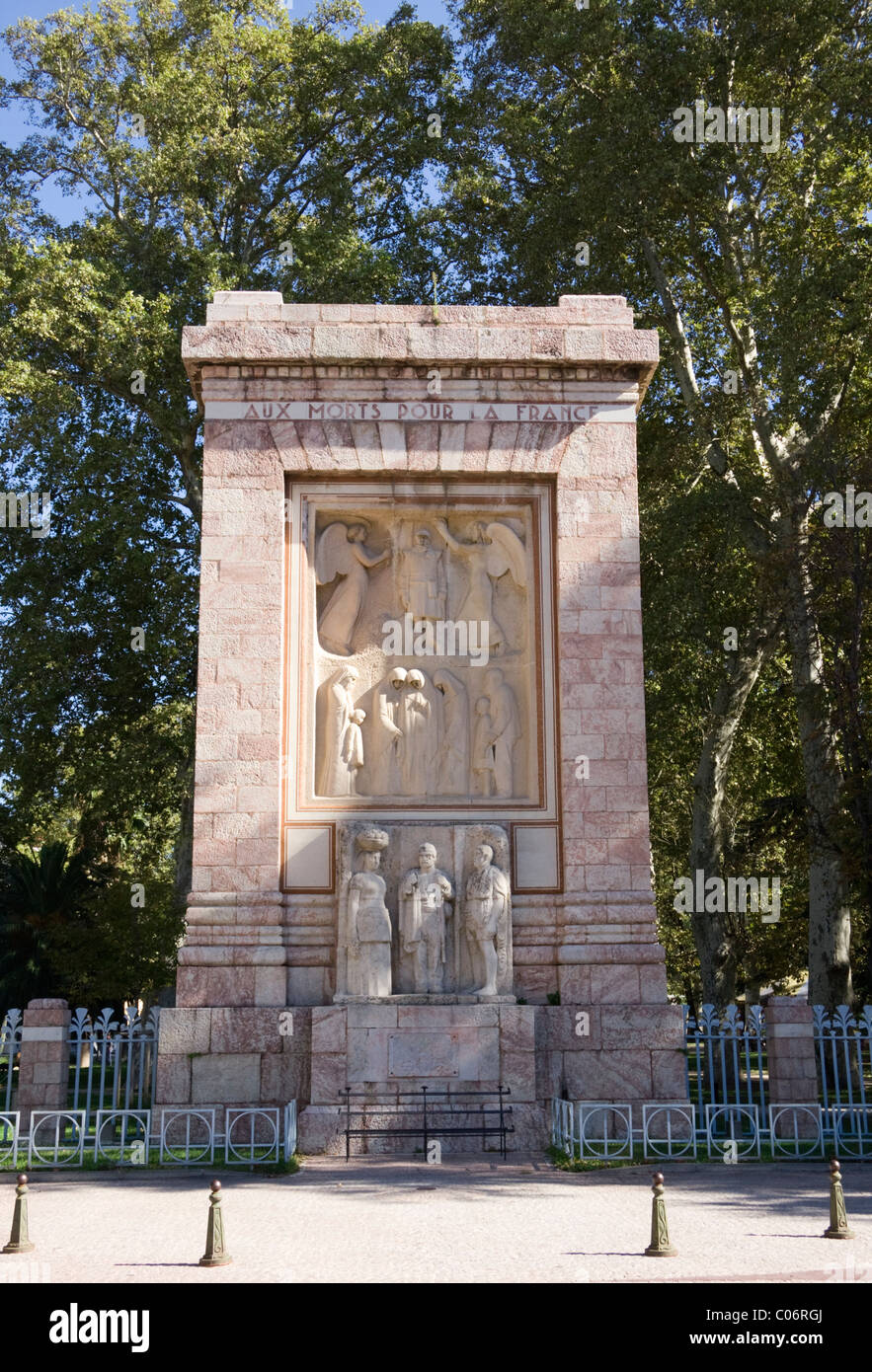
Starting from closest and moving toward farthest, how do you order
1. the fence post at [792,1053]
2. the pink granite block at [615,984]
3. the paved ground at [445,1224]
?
the paved ground at [445,1224] < the fence post at [792,1053] < the pink granite block at [615,984]

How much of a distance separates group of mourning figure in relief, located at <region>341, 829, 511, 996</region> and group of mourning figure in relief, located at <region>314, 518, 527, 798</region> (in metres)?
1.20

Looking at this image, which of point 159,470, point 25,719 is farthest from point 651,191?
point 25,719

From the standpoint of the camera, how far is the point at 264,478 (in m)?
17.9


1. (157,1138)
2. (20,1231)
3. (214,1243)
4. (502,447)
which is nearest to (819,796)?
(502,447)

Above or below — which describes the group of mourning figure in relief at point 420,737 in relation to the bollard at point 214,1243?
above

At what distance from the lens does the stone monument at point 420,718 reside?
16.2 metres

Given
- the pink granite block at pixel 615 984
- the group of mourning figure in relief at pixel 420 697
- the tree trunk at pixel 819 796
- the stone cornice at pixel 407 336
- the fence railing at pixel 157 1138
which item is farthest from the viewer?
the tree trunk at pixel 819 796

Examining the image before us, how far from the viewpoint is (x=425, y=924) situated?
16.5 m

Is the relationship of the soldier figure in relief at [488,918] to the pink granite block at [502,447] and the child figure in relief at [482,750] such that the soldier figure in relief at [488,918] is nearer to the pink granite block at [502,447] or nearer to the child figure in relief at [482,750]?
the child figure in relief at [482,750]

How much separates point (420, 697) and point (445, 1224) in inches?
318

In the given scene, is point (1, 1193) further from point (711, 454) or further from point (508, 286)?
point (508, 286)

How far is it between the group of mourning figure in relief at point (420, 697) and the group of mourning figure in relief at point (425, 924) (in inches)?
47.4

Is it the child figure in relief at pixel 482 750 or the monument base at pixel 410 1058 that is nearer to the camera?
the monument base at pixel 410 1058

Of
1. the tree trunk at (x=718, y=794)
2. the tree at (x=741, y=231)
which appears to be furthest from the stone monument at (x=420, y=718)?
the tree trunk at (x=718, y=794)
